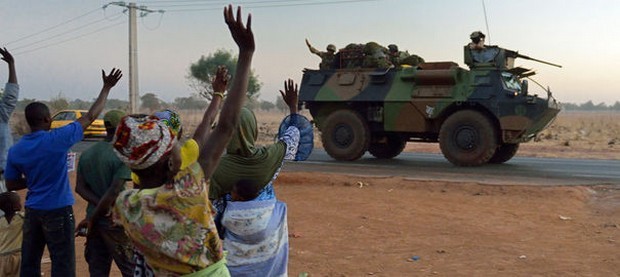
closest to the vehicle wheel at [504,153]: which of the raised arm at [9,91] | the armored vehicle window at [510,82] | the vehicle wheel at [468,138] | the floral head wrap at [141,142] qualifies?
the vehicle wheel at [468,138]

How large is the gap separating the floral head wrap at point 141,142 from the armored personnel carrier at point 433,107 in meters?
12.6

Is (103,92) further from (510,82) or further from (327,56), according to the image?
(327,56)

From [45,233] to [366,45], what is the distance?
1297cm

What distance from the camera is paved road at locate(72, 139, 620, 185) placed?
12.0 m

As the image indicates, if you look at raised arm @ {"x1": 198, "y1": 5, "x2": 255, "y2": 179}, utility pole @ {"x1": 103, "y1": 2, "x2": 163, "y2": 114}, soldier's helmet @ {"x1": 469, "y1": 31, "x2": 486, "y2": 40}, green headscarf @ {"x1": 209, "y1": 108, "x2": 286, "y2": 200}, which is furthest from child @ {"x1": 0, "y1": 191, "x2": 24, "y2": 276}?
utility pole @ {"x1": 103, "y1": 2, "x2": 163, "y2": 114}

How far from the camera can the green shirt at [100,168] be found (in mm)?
4172

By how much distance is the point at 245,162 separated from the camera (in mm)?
3682

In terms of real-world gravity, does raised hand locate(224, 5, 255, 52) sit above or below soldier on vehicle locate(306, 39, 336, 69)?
below

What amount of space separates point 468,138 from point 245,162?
11379 mm

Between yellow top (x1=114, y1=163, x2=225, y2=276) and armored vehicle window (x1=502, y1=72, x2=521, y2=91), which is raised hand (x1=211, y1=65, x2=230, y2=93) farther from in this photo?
armored vehicle window (x1=502, y1=72, x2=521, y2=91)

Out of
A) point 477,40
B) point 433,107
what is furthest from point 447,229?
point 477,40

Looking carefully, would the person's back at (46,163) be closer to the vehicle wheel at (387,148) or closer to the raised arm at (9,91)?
the raised arm at (9,91)

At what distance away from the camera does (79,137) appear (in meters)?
4.12

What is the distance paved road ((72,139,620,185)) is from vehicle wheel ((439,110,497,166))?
0.27 m
